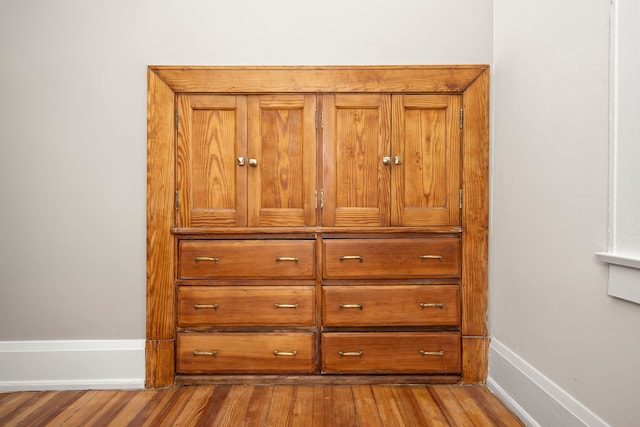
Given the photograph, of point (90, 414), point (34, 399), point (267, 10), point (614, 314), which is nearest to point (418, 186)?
point (614, 314)

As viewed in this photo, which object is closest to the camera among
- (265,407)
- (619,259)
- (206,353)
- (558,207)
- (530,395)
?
(619,259)

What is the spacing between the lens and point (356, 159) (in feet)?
7.30

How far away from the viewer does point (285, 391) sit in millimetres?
2117

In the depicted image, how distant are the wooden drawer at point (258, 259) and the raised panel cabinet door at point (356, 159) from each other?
229 millimetres

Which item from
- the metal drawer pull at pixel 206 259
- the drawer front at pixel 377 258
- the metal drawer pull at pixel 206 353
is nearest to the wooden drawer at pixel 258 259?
the metal drawer pull at pixel 206 259

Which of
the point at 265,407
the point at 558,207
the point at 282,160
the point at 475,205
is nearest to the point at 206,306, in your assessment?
the point at 265,407

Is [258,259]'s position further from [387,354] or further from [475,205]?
[475,205]

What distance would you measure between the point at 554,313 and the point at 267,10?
6.65 feet

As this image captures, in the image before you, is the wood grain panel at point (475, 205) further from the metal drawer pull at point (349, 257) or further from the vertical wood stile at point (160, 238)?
the vertical wood stile at point (160, 238)

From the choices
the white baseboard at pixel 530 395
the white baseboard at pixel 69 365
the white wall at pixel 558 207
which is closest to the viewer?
the white wall at pixel 558 207

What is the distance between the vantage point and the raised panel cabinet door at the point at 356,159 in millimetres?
2209

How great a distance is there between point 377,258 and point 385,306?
260mm

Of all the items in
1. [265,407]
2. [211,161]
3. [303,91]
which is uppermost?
[303,91]

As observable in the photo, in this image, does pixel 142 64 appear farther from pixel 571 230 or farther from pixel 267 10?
pixel 571 230
